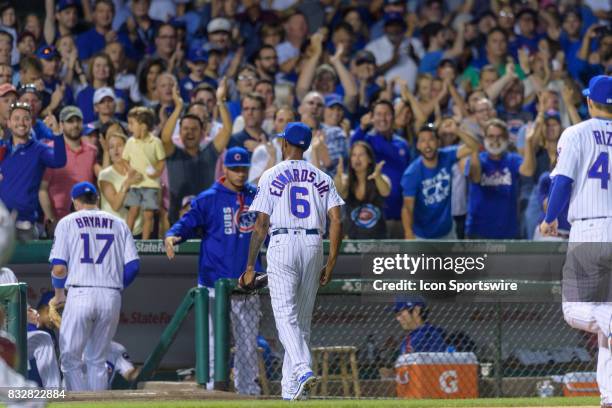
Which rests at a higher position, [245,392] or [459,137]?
[459,137]

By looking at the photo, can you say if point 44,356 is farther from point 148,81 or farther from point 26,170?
point 148,81

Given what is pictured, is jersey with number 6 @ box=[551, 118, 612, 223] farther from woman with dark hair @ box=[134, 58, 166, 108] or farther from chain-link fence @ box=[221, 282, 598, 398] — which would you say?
woman with dark hair @ box=[134, 58, 166, 108]

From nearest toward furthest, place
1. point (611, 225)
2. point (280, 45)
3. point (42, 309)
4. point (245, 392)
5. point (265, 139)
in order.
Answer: point (611, 225) < point (245, 392) < point (42, 309) < point (265, 139) < point (280, 45)

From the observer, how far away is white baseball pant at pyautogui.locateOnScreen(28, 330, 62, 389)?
980 centimetres

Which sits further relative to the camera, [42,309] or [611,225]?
[42,309]

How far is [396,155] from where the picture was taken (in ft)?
39.8

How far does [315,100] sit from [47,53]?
2676 mm

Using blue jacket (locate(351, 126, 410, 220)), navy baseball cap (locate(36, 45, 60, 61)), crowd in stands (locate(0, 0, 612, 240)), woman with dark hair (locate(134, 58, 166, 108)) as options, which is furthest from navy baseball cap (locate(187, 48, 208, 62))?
blue jacket (locate(351, 126, 410, 220))

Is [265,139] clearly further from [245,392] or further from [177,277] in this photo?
[245,392]

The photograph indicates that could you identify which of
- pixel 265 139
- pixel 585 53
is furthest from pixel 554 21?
pixel 265 139

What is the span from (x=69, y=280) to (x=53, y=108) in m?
2.86

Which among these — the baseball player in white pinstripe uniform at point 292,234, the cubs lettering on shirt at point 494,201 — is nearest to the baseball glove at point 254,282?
the baseball player in white pinstripe uniform at point 292,234

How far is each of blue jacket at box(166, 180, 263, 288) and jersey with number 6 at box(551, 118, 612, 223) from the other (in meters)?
3.21

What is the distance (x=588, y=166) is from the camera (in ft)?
25.3
